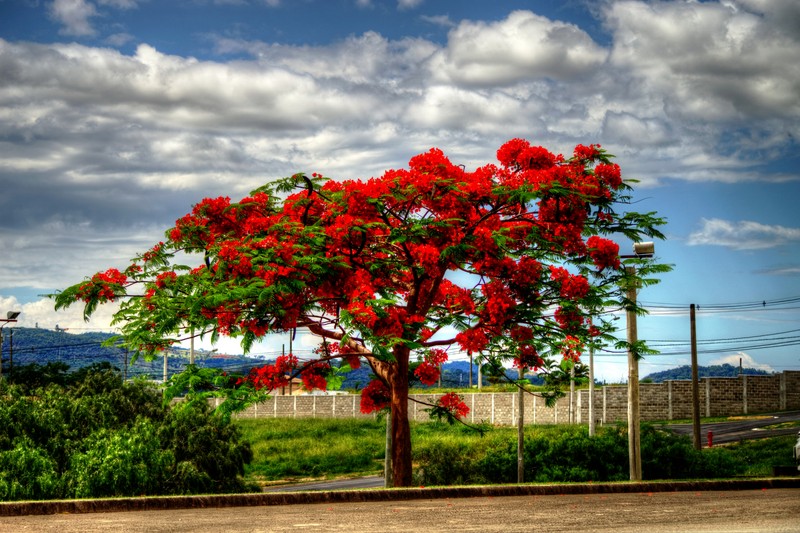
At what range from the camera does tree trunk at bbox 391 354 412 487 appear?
19.4 m

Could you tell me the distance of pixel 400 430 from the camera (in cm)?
1945

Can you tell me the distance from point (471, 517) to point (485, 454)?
26.2 m

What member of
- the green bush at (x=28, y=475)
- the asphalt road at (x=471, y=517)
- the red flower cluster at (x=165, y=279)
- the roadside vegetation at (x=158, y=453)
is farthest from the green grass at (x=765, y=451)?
the green bush at (x=28, y=475)

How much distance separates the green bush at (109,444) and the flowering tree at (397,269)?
7.32 ft

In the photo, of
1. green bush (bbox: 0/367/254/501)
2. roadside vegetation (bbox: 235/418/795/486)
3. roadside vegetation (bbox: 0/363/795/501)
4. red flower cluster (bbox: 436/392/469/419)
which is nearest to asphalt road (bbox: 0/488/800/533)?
green bush (bbox: 0/367/254/501)

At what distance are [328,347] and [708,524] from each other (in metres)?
10.7

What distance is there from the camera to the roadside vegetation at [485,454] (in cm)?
2280

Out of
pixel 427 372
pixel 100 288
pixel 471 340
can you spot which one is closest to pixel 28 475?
pixel 100 288

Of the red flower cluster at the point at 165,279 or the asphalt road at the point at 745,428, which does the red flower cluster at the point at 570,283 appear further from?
the asphalt road at the point at 745,428

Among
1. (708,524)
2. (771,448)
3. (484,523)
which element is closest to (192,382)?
(484,523)

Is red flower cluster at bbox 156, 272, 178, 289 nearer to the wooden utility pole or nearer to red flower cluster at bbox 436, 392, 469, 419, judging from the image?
red flower cluster at bbox 436, 392, 469, 419

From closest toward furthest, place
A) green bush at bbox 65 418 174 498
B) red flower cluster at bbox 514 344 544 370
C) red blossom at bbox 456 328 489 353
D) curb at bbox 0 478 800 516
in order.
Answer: curb at bbox 0 478 800 516, green bush at bbox 65 418 174 498, red blossom at bbox 456 328 489 353, red flower cluster at bbox 514 344 544 370

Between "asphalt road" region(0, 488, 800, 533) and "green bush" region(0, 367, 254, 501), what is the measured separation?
495 centimetres

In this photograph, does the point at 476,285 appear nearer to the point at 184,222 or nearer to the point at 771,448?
the point at 184,222
